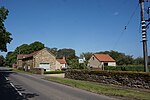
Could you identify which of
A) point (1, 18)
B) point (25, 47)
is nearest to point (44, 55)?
point (1, 18)

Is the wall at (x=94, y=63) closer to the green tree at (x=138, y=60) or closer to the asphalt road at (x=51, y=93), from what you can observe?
the green tree at (x=138, y=60)

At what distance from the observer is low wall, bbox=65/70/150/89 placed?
19812 mm

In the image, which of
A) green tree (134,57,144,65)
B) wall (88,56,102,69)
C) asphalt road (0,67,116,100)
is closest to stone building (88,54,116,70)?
wall (88,56,102,69)

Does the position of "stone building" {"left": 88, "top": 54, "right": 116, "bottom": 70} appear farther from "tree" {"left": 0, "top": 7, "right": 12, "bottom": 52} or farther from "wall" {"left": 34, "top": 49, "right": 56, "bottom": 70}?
"tree" {"left": 0, "top": 7, "right": 12, "bottom": 52}

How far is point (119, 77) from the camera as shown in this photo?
74.7 feet

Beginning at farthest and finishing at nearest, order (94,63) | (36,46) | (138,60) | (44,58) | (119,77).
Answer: (36,46) → (138,60) → (94,63) → (44,58) → (119,77)

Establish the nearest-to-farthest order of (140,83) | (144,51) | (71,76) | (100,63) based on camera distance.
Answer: (140,83) → (144,51) → (71,76) → (100,63)

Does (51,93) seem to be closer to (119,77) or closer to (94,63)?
(119,77)

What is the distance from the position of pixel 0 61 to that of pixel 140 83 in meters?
146

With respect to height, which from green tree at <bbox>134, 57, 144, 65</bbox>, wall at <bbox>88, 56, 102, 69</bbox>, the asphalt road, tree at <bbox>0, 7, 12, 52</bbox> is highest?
tree at <bbox>0, 7, 12, 52</bbox>

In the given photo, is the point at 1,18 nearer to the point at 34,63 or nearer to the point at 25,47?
the point at 34,63

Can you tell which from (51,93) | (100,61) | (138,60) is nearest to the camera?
(51,93)

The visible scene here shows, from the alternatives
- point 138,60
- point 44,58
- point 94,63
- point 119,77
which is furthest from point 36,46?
point 119,77

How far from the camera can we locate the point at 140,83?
20.1 meters
